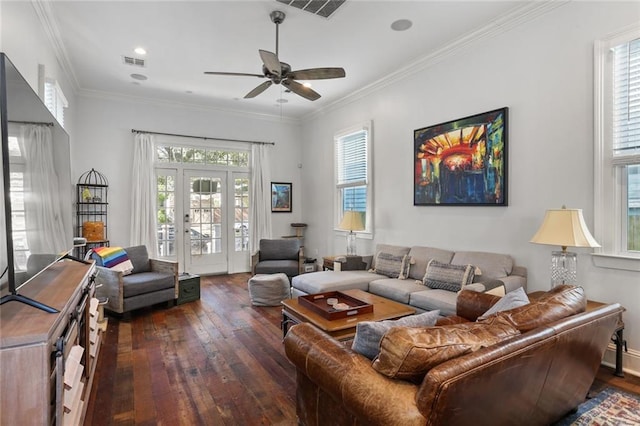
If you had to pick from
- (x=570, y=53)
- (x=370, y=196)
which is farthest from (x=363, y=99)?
(x=570, y=53)

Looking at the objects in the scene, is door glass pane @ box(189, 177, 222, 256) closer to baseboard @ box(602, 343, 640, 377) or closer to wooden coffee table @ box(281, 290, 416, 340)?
wooden coffee table @ box(281, 290, 416, 340)

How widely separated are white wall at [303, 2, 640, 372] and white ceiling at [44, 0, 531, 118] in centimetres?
39

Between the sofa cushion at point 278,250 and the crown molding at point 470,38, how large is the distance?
8.99 feet

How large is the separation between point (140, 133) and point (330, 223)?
3.72 m

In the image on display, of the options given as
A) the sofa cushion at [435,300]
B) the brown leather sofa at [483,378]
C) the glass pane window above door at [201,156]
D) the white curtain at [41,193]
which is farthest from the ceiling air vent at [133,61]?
the sofa cushion at [435,300]

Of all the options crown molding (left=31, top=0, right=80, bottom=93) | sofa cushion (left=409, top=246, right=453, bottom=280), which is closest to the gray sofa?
sofa cushion (left=409, top=246, right=453, bottom=280)

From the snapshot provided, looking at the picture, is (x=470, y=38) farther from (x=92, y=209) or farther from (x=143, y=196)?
(x=92, y=209)

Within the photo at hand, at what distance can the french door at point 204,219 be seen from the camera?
6168 millimetres

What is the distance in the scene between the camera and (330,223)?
6402mm

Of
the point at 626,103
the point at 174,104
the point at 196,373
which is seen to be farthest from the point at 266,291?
the point at 626,103

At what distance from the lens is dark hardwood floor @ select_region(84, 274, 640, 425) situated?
7.34ft

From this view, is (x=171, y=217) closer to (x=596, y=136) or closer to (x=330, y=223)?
(x=330, y=223)

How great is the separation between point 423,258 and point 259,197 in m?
3.73

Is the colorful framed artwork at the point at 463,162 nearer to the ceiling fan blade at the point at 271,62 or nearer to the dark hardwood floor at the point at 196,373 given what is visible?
the dark hardwood floor at the point at 196,373
